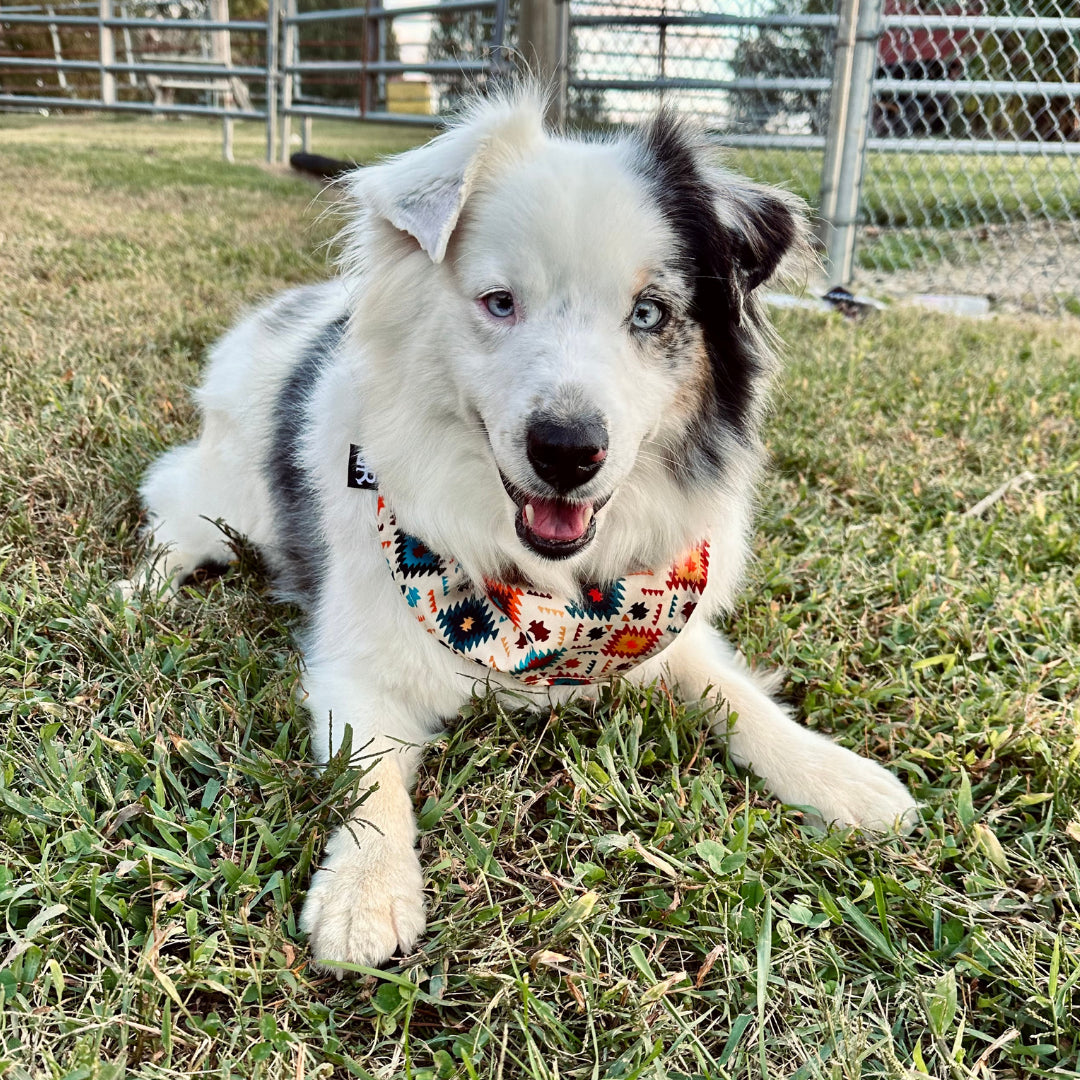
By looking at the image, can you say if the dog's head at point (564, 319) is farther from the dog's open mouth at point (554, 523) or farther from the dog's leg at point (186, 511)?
the dog's leg at point (186, 511)

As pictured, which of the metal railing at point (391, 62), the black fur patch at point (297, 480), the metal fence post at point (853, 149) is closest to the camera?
the black fur patch at point (297, 480)

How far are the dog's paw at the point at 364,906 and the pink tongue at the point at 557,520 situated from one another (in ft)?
2.46

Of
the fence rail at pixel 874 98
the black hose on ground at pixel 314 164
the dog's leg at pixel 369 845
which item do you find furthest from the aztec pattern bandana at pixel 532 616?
the black hose on ground at pixel 314 164

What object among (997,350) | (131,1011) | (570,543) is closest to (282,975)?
(131,1011)

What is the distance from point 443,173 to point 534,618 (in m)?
1.08

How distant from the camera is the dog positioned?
1.98 m

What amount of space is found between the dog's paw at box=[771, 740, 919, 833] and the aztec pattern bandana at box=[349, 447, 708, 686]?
0.47 metres

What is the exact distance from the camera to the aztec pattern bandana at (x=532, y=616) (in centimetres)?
223

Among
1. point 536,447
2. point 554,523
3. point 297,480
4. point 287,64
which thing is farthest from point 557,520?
point 287,64

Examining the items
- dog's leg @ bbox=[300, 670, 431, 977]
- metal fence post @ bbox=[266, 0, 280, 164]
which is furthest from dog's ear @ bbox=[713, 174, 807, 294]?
metal fence post @ bbox=[266, 0, 280, 164]

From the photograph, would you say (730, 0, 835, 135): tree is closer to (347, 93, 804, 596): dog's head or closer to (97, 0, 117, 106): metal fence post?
(347, 93, 804, 596): dog's head

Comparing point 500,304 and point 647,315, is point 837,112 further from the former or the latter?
point 500,304

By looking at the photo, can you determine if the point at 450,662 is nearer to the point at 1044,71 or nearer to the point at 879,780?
the point at 879,780

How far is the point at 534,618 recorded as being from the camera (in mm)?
2240
